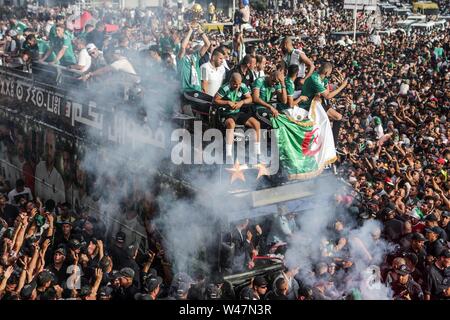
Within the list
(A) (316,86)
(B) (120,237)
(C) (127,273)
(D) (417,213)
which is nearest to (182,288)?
(C) (127,273)

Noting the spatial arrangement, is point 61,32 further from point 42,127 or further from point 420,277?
point 420,277

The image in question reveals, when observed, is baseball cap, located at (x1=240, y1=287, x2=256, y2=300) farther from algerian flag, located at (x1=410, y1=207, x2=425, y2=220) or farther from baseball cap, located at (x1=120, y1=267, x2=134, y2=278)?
algerian flag, located at (x1=410, y1=207, x2=425, y2=220)

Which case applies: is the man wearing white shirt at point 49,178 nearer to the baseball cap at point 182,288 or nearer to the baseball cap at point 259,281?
the baseball cap at point 182,288

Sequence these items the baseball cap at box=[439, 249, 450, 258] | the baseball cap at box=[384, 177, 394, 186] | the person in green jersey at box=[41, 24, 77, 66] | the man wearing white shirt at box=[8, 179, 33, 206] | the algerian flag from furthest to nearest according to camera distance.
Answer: the person in green jersey at box=[41, 24, 77, 66] < the man wearing white shirt at box=[8, 179, 33, 206] < the baseball cap at box=[384, 177, 394, 186] < the algerian flag < the baseball cap at box=[439, 249, 450, 258]

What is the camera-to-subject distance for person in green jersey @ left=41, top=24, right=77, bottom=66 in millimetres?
10977

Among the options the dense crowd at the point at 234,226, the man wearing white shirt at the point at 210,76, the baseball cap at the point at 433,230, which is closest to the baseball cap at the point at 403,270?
the dense crowd at the point at 234,226

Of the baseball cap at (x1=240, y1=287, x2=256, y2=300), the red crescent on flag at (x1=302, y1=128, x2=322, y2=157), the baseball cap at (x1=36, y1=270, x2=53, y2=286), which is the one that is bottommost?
the baseball cap at (x1=36, y1=270, x2=53, y2=286)

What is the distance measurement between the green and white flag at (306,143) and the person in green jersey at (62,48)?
198 inches

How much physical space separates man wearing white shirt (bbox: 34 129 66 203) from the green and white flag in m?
4.17

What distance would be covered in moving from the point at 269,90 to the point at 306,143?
0.79 m

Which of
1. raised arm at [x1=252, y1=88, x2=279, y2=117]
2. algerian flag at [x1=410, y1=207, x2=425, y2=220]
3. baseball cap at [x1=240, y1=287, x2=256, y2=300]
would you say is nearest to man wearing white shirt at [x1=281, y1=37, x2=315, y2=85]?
raised arm at [x1=252, y1=88, x2=279, y2=117]

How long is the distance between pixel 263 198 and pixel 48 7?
25.5m

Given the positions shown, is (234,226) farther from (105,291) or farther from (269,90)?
(269,90)

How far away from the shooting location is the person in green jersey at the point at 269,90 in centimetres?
739
